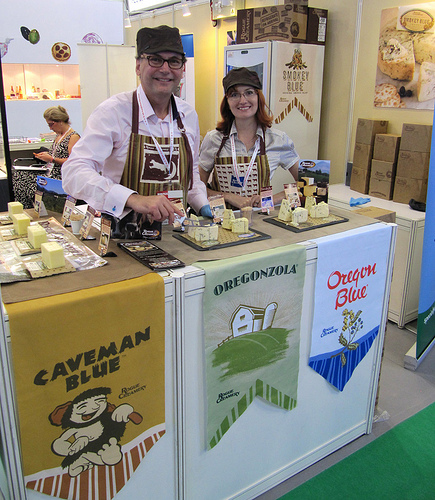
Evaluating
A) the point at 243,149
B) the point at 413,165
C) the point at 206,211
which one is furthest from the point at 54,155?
the point at 413,165

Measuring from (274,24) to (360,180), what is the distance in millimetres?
1684

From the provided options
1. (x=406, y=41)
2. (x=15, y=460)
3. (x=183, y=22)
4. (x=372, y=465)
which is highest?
(x=183, y=22)

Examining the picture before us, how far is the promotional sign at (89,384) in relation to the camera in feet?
4.37

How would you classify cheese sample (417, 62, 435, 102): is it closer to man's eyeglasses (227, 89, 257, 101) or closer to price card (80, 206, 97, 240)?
man's eyeglasses (227, 89, 257, 101)

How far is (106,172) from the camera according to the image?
2.07m

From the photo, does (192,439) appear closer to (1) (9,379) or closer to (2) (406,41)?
(1) (9,379)

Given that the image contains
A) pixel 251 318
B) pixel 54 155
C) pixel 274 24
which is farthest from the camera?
pixel 54 155

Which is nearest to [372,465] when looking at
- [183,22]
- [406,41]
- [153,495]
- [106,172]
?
[153,495]

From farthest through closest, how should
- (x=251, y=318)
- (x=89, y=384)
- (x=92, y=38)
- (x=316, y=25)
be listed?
(x=92, y=38), (x=316, y=25), (x=251, y=318), (x=89, y=384)

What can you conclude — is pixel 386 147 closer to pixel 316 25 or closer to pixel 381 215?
pixel 316 25

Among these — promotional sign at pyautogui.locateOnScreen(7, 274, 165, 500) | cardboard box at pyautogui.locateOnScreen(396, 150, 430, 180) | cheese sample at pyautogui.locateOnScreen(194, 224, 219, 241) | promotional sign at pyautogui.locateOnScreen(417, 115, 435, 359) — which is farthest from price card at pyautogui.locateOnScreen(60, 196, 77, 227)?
cardboard box at pyautogui.locateOnScreen(396, 150, 430, 180)

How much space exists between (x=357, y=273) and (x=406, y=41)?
2841 millimetres

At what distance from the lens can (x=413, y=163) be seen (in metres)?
3.79

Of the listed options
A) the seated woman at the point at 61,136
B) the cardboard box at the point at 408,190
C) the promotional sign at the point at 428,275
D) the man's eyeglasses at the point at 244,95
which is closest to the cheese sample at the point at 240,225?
the man's eyeglasses at the point at 244,95
